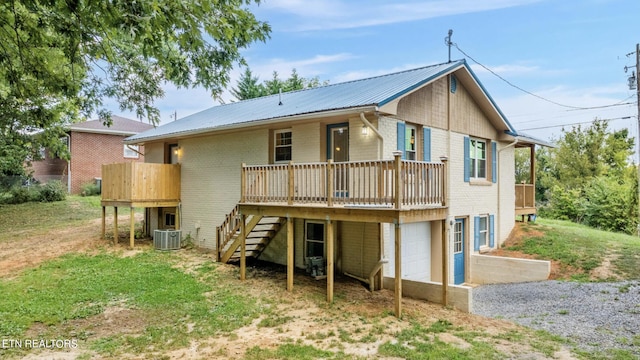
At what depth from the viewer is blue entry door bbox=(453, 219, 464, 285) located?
13664mm

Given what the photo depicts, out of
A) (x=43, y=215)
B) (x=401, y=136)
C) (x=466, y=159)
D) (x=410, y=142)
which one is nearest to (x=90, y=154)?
(x=43, y=215)

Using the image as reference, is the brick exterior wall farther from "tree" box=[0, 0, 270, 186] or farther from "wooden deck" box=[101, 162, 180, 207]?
"tree" box=[0, 0, 270, 186]

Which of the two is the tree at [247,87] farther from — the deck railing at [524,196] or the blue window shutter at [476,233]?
the blue window shutter at [476,233]

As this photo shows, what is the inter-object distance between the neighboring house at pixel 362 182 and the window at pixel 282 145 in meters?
0.04

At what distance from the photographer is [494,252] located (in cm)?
1521

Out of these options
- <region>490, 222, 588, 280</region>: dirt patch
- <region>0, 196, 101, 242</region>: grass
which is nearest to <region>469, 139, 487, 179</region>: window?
<region>490, 222, 588, 280</region>: dirt patch

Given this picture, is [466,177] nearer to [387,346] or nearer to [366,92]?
[366,92]

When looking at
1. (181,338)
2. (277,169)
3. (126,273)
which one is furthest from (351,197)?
(126,273)

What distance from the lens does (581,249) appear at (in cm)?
1454

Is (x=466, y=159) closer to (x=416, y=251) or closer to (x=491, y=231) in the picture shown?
(x=491, y=231)

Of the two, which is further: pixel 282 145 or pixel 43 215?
pixel 43 215

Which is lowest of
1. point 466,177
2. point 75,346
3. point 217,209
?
point 75,346

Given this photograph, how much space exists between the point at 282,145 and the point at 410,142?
3.86 metres

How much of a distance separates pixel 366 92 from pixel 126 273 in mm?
8352
